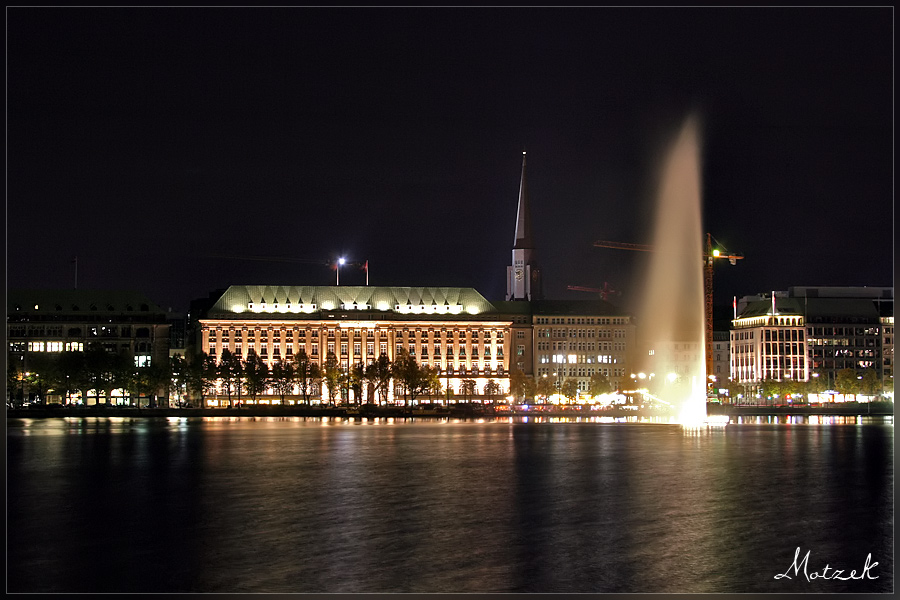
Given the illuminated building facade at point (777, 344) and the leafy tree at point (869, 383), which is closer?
the leafy tree at point (869, 383)

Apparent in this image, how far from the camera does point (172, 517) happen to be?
44.2 m

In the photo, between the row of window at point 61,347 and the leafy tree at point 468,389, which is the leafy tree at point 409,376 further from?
the row of window at point 61,347

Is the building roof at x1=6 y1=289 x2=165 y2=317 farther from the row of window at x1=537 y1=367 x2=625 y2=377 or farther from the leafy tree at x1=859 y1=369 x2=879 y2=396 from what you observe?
the leafy tree at x1=859 y1=369 x2=879 y2=396

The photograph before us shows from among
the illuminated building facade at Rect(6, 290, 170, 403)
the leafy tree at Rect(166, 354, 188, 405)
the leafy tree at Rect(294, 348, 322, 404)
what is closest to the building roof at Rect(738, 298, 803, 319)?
the leafy tree at Rect(294, 348, 322, 404)

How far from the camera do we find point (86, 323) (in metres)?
164

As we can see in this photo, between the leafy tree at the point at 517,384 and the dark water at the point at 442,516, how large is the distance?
3356 inches

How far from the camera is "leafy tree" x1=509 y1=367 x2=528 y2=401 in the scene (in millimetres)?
165875

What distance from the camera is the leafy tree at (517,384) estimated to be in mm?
165875

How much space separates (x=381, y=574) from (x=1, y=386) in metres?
14.5

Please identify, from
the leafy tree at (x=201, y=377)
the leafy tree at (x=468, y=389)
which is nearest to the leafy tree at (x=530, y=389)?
the leafy tree at (x=468, y=389)

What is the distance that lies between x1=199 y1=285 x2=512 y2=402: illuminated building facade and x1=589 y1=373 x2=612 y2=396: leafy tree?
1285 centimetres

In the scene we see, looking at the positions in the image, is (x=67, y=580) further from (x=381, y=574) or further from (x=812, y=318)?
(x=812, y=318)

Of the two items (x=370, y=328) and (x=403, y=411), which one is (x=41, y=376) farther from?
(x=370, y=328)

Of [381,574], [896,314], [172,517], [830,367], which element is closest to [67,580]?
[381,574]
